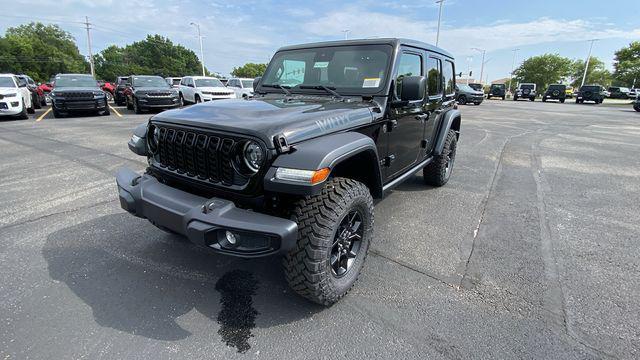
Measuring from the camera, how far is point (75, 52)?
9056cm

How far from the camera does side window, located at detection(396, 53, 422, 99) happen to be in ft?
Result: 10.9

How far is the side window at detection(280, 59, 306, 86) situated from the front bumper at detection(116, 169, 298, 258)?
185cm

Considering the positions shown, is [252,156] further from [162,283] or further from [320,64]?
[320,64]

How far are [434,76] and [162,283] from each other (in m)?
3.80

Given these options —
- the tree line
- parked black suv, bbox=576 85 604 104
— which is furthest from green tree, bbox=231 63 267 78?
parked black suv, bbox=576 85 604 104

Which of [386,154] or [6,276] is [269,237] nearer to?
[386,154]

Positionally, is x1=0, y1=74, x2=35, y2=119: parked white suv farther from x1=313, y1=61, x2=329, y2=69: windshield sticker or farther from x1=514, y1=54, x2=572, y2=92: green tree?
x1=514, y1=54, x2=572, y2=92: green tree

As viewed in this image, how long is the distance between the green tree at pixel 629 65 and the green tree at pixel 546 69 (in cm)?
1868

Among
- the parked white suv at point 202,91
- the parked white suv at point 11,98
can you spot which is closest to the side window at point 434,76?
the parked white suv at point 202,91

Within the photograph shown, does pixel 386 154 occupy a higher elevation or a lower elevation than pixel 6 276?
higher

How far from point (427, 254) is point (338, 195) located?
144 centimetres

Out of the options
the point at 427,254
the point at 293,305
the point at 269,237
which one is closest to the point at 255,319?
the point at 293,305

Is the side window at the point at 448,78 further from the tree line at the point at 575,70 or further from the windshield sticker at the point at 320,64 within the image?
the tree line at the point at 575,70

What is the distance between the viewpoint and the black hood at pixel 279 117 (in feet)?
7.36
